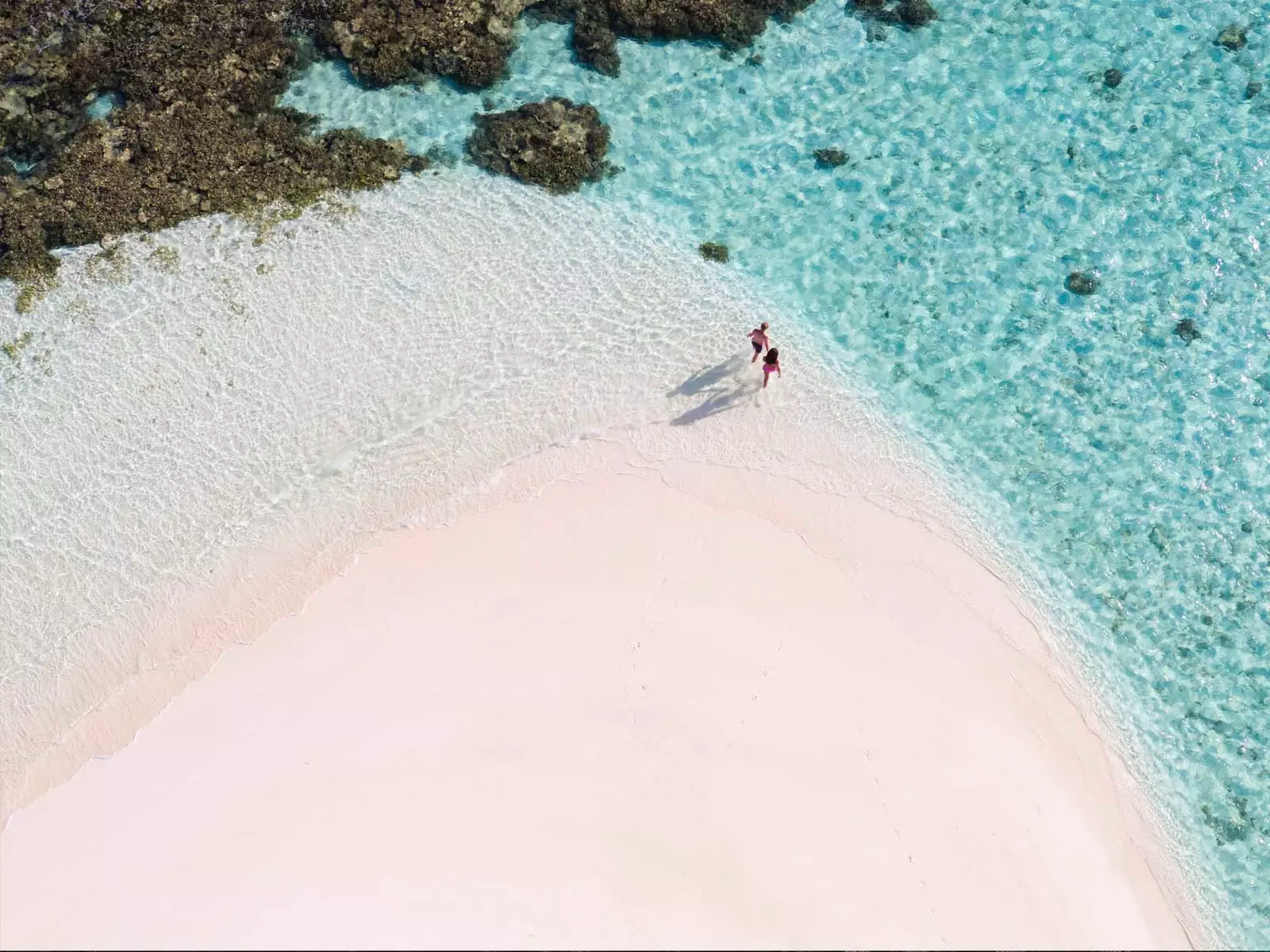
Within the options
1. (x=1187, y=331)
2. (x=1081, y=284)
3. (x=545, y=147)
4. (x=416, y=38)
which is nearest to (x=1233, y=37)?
(x=1081, y=284)

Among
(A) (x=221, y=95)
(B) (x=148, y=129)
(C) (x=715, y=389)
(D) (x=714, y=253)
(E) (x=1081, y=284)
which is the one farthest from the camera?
(A) (x=221, y=95)

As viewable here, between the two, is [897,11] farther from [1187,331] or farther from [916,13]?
[1187,331]

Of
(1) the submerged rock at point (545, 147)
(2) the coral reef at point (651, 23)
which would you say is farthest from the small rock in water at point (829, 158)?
(1) the submerged rock at point (545, 147)

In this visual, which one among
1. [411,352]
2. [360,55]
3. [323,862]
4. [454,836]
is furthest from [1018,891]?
[360,55]

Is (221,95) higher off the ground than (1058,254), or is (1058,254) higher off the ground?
(221,95)

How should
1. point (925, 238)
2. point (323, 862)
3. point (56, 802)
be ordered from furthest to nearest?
point (925, 238), point (56, 802), point (323, 862)

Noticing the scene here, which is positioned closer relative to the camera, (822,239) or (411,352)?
(411,352)

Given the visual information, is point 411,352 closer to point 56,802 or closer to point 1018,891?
point 56,802
